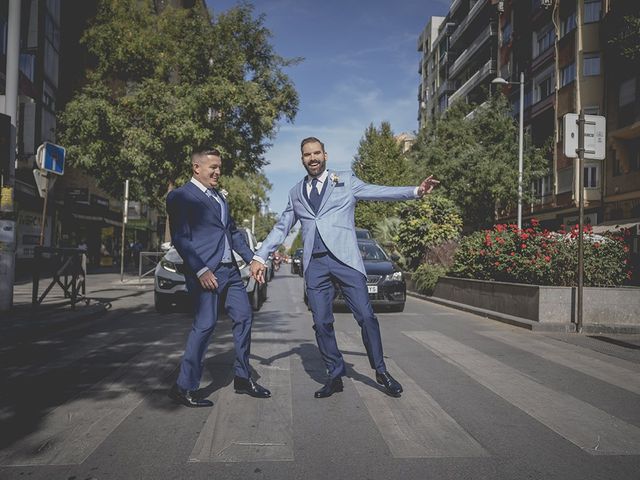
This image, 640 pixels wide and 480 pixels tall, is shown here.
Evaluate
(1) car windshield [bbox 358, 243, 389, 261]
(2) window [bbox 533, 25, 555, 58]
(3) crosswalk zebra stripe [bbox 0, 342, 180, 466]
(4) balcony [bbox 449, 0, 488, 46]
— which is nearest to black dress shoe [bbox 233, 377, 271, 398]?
(3) crosswalk zebra stripe [bbox 0, 342, 180, 466]

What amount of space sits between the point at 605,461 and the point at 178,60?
17673 millimetres

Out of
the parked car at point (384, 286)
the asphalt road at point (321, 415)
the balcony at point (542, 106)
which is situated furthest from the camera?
the balcony at point (542, 106)

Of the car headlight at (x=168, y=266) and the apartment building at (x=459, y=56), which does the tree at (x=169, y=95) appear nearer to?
the car headlight at (x=168, y=266)

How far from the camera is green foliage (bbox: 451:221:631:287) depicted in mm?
9195

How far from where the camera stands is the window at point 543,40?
30.5 meters

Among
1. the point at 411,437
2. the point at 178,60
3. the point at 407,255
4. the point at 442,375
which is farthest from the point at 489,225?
Result: the point at 411,437

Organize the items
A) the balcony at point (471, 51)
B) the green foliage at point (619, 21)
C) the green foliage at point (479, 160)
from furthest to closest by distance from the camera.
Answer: the balcony at point (471, 51) < the green foliage at point (479, 160) < the green foliage at point (619, 21)

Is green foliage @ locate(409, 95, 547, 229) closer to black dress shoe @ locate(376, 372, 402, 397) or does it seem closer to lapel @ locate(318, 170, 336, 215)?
lapel @ locate(318, 170, 336, 215)

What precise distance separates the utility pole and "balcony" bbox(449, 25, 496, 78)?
35.5 metres

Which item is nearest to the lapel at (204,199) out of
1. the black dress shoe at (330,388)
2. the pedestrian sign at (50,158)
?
the black dress shoe at (330,388)

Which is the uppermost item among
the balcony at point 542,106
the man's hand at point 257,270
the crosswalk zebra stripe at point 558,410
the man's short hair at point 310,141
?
the balcony at point 542,106

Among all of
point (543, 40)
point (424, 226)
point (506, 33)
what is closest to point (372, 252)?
point (424, 226)

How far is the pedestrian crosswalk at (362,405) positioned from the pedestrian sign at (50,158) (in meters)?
4.37

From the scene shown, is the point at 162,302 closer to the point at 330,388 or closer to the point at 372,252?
the point at 372,252
